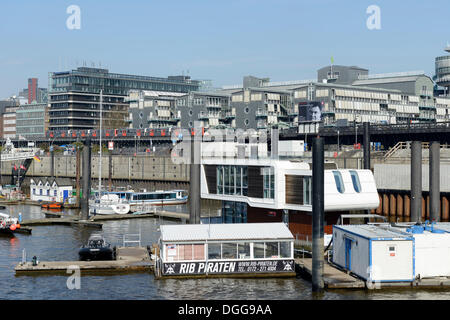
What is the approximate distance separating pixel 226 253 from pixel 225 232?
1536mm

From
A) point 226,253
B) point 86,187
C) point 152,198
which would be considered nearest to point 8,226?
point 86,187

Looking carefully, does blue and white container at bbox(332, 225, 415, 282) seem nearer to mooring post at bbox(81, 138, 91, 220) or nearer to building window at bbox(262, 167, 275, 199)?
building window at bbox(262, 167, 275, 199)

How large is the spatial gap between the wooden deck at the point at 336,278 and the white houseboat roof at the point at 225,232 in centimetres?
299

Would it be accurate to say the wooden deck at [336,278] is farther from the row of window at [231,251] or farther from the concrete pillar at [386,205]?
the concrete pillar at [386,205]

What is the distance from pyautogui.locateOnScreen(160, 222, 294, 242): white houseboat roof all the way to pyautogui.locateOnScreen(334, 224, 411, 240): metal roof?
4567mm

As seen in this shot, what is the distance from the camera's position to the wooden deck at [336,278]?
147ft

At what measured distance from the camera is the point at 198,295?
146ft

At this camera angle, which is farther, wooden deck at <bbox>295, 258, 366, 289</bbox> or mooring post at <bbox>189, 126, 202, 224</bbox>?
mooring post at <bbox>189, 126, 202, 224</bbox>

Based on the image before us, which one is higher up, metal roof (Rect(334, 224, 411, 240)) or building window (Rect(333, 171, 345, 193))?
building window (Rect(333, 171, 345, 193))

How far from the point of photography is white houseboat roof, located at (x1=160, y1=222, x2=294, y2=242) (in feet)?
160

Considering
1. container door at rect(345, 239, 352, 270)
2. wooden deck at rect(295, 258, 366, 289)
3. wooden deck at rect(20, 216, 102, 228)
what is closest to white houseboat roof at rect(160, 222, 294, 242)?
wooden deck at rect(295, 258, 366, 289)

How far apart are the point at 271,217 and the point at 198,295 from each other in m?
16.0
